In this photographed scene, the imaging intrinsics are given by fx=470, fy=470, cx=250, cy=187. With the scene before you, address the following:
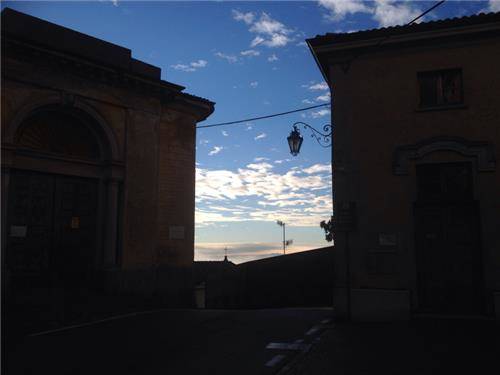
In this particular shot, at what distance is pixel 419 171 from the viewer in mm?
10969

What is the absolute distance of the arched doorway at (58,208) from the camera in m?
12.6

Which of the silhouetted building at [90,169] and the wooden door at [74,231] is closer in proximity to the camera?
the silhouetted building at [90,169]

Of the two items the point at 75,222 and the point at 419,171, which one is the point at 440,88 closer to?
the point at 419,171

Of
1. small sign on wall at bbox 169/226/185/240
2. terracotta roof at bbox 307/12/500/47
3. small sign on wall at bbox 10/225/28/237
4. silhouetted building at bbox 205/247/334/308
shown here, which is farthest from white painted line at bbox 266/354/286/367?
silhouetted building at bbox 205/247/334/308

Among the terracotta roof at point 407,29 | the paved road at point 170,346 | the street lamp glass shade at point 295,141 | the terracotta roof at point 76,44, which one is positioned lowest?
the paved road at point 170,346

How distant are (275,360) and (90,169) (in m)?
9.88

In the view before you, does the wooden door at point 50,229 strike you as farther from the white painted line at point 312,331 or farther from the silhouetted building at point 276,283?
the white painted line at point 312,331

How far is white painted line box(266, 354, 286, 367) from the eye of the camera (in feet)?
20.9

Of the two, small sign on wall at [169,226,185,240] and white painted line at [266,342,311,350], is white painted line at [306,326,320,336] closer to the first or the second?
white painted line at [266,342,311,350]

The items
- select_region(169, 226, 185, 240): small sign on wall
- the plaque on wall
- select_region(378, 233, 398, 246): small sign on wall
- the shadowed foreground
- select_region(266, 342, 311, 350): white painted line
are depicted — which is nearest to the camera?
the shadowed foreground

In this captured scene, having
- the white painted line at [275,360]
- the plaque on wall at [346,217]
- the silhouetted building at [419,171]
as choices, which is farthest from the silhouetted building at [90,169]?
the white painted line at [275,360]

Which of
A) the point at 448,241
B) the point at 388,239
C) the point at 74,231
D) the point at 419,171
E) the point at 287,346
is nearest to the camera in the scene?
the point at 287,346

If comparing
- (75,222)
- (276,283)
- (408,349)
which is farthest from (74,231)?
(408,349)

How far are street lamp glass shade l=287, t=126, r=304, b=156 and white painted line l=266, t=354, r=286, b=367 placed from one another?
662 cm
